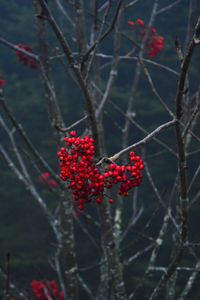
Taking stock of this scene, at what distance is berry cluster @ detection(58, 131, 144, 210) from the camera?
1.70 m

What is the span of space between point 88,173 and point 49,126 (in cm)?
1223

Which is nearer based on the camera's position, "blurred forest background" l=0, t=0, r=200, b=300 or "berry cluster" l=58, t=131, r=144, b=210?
"berry cluster" l=58, t=131, r=144, b=210

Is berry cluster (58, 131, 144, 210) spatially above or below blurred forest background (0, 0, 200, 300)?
below

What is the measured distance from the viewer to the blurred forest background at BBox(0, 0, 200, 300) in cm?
1088

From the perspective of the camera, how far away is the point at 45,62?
3.46 m

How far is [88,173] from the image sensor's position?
171cm

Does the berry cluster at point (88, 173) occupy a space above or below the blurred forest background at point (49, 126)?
below

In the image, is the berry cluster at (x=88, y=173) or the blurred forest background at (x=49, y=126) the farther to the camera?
the blurred forest background at (x=49, y=126)

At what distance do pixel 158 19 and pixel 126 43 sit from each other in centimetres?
152

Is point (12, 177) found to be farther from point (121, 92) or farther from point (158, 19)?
point (158, 19)

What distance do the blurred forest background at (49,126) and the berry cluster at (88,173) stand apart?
795 cm

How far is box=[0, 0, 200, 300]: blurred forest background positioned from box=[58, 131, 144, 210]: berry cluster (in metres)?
7.95

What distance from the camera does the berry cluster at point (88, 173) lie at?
1696 mm

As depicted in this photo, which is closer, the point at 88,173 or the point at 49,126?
the point at 88,173
